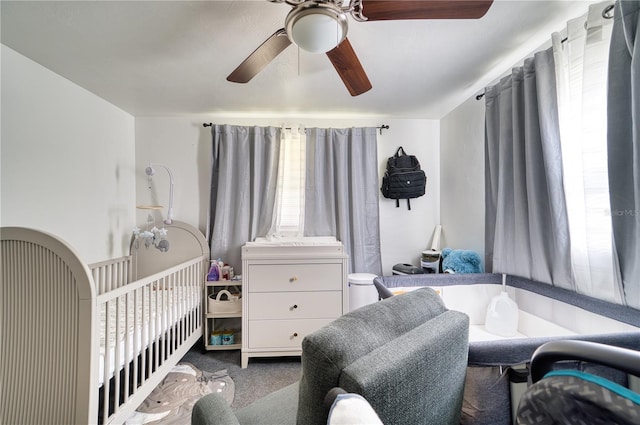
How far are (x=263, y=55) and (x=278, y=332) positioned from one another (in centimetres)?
195

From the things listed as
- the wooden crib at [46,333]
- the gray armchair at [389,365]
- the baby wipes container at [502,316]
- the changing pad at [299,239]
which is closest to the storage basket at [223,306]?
the changing pad at [299,239]

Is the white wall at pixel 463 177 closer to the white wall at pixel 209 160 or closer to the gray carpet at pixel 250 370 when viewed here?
the white wall at pixel 209 160

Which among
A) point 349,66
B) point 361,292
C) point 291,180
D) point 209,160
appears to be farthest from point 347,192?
point 209,160

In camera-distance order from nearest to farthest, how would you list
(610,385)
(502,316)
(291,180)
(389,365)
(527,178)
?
(610,385) → (389,365) → (527,178) → (502,316) → (291,180)

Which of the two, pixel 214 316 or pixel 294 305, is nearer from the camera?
pixel 294 305

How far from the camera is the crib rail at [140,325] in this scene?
1161 mm

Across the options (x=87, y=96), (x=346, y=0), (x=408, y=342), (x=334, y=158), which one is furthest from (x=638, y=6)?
(x=87, y=96)

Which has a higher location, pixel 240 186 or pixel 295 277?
pixel 240 186

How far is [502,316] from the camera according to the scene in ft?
5.17

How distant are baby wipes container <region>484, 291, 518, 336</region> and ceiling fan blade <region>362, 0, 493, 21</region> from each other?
160 centimetres

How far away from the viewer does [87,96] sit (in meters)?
1.94

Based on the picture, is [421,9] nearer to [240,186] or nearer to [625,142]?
[625,142]

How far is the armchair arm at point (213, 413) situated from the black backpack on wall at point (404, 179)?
2194 millimetres

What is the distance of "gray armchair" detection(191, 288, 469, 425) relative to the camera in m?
0.60
